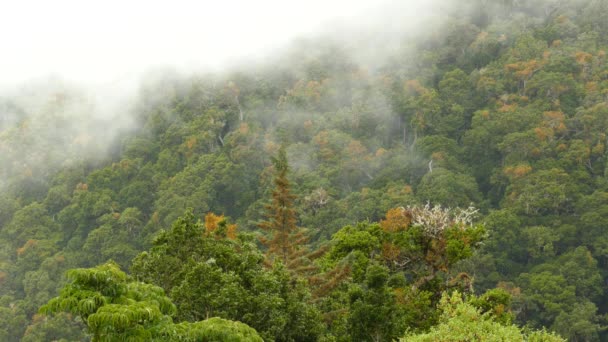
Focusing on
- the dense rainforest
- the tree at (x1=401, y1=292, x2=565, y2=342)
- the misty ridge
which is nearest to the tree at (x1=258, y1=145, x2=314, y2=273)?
the dense rainforest

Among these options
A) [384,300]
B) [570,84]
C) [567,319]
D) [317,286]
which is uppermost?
[384,300]

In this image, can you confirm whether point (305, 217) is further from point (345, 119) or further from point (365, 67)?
point (365, 67)

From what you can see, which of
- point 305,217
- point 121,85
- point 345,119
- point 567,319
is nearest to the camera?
point 567,319

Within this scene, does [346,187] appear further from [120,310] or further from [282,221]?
[120,310]

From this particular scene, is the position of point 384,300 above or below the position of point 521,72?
above

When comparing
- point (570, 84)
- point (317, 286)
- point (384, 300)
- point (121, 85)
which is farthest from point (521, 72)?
point (121, 85)

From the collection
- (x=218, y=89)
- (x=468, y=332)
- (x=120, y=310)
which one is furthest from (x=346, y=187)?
(x=120, y=310)

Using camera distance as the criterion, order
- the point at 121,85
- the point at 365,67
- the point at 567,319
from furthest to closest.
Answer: the point at 121,85 → the point at 365,67 → the point at 567,319

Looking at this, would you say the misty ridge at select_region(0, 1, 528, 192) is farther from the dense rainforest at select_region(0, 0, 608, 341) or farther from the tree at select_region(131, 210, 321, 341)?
the tree at select_region(131, 210, 321, 341)

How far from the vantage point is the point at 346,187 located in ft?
205

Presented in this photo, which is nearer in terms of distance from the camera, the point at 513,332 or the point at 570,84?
the point at 513,332

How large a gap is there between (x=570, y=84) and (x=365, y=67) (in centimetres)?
3081

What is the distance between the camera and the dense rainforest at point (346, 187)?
1485 centimetres

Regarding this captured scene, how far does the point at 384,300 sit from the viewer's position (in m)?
14.8
